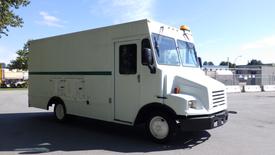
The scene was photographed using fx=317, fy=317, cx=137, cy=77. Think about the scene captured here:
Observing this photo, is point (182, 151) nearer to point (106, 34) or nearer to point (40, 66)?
point (106, 34)

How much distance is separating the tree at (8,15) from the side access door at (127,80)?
24.9 ft

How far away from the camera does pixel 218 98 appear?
324 inches

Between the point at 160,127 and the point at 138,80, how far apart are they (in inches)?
53.8

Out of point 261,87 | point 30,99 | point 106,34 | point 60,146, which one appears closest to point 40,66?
point 30,99

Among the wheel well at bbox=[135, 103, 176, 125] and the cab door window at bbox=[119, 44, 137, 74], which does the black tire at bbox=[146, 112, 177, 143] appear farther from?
the cab door window at bbox=[119, 44, 137, 74]

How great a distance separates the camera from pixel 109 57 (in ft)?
30.1

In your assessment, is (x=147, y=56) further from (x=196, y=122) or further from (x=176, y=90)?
(x=196, y=122)

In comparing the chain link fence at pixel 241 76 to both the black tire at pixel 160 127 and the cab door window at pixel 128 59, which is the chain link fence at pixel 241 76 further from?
the black tire at pixel 160 127

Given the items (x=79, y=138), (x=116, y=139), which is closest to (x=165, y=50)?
(x=116, y=139)

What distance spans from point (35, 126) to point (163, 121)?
4925 mm

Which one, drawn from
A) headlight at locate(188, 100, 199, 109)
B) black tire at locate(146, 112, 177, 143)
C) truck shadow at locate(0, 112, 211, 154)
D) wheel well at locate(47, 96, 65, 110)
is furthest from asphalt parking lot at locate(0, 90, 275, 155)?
headlight at locate(188, 100, 199, 109)

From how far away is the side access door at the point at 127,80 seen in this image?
8.42m

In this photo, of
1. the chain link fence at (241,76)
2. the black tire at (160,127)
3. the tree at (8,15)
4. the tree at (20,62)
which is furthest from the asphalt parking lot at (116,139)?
the tree at (20,62)

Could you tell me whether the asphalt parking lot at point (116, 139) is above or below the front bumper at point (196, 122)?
below
